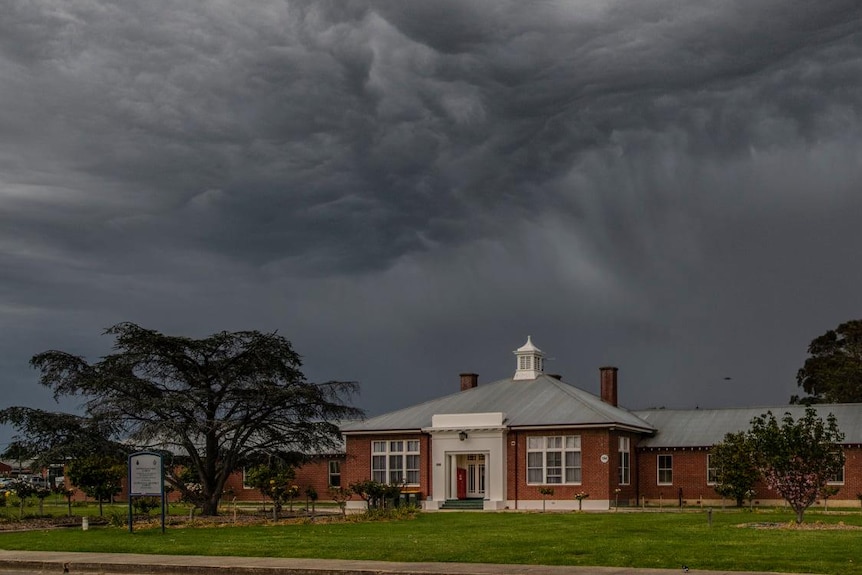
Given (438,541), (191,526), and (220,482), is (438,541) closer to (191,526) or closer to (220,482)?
(191,526)

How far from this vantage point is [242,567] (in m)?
21.2

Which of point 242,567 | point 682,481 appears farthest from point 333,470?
point 242,567

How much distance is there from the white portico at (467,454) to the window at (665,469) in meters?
8.33

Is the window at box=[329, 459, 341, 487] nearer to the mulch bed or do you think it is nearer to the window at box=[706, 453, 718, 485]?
the window at box=[706, 453, 718, 485]

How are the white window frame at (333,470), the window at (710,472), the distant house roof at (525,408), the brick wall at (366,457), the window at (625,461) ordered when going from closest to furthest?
the distant house roof at (525,408), the window at (625,461), the window at (710,472), the brick wall at (366,457), the white window frame at (333,470)

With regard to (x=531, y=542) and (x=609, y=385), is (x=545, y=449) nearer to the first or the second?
(x=609, y=385)

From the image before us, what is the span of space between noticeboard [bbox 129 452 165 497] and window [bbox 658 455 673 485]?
1169 inches

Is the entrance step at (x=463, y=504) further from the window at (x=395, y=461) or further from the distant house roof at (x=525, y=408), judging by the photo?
the distant house roof at (x=525, y=408)

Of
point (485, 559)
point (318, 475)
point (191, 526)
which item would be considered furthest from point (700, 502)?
point (485, 559)

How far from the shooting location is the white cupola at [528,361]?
60000 mm

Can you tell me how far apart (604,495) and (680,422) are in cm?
886

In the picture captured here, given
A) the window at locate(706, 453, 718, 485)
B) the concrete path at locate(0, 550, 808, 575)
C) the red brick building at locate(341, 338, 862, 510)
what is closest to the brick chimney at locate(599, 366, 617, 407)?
the red brick building at locate(341, 338, 862, 510)

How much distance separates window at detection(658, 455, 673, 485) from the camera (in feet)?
183

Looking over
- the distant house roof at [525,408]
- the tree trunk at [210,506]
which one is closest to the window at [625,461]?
the distant house roof at [525,408]
